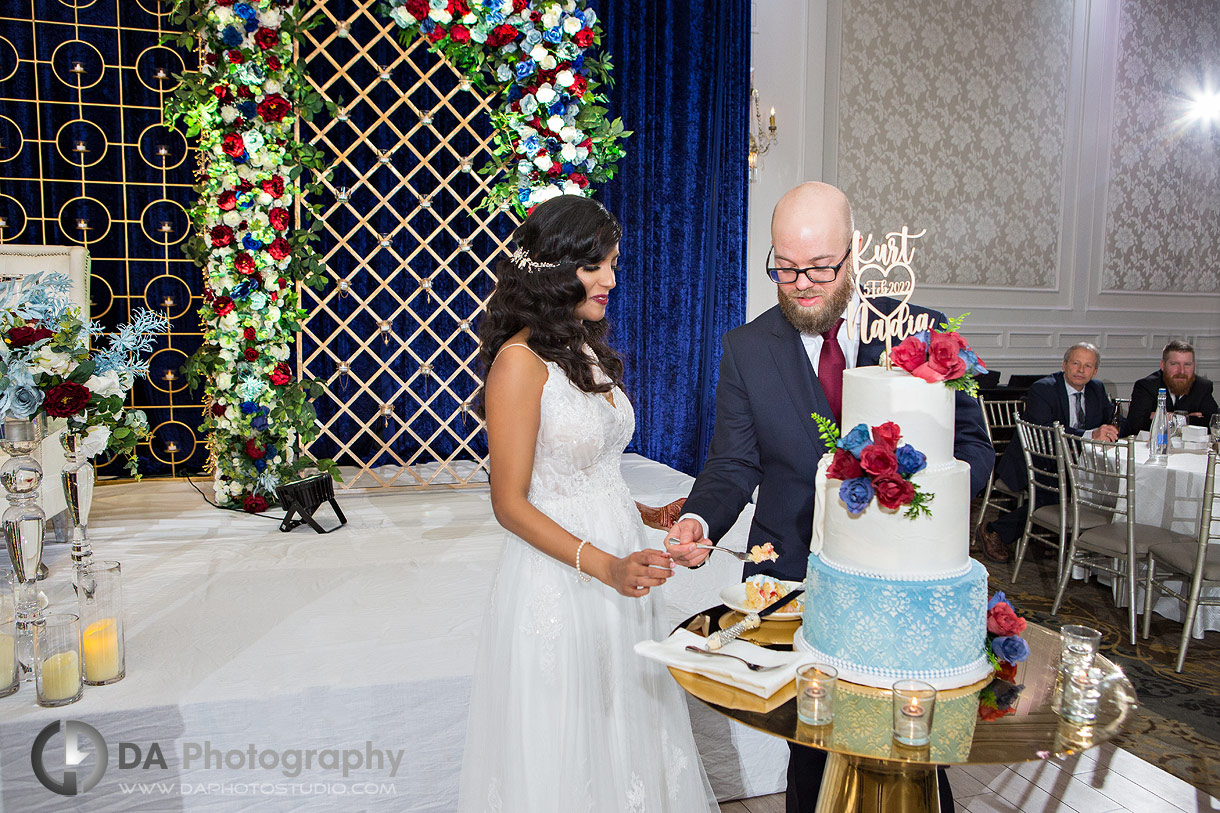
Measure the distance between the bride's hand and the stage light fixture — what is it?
6.24ft

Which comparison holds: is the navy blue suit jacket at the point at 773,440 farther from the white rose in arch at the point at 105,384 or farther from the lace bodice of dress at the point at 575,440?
the white rose in arch at the point at 105,384

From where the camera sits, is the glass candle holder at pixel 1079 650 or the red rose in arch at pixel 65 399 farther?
the red rose in arch at pixel 65 399

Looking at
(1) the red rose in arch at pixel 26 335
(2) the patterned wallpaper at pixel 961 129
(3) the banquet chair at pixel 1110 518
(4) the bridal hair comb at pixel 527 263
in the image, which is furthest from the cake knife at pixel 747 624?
(2) the patterned wallpaper at pixel 961 129

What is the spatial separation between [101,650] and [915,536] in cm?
166

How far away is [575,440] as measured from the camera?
1496 millimetres

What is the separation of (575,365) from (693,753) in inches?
29.6

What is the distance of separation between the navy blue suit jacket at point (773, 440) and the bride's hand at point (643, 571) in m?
0.25

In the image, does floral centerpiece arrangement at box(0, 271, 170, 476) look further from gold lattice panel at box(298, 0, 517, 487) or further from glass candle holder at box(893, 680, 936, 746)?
gold lattice panel at box(298, 0, 517, 487)

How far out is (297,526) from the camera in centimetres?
298

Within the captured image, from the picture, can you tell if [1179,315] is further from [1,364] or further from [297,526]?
[1,364]

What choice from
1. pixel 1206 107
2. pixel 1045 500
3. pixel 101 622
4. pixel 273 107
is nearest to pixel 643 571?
pixel 101 622

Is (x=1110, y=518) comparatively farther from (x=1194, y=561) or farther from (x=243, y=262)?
(x=243, y=262)

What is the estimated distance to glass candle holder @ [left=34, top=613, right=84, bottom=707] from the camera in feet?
5.61

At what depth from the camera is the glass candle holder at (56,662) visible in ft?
5.61
